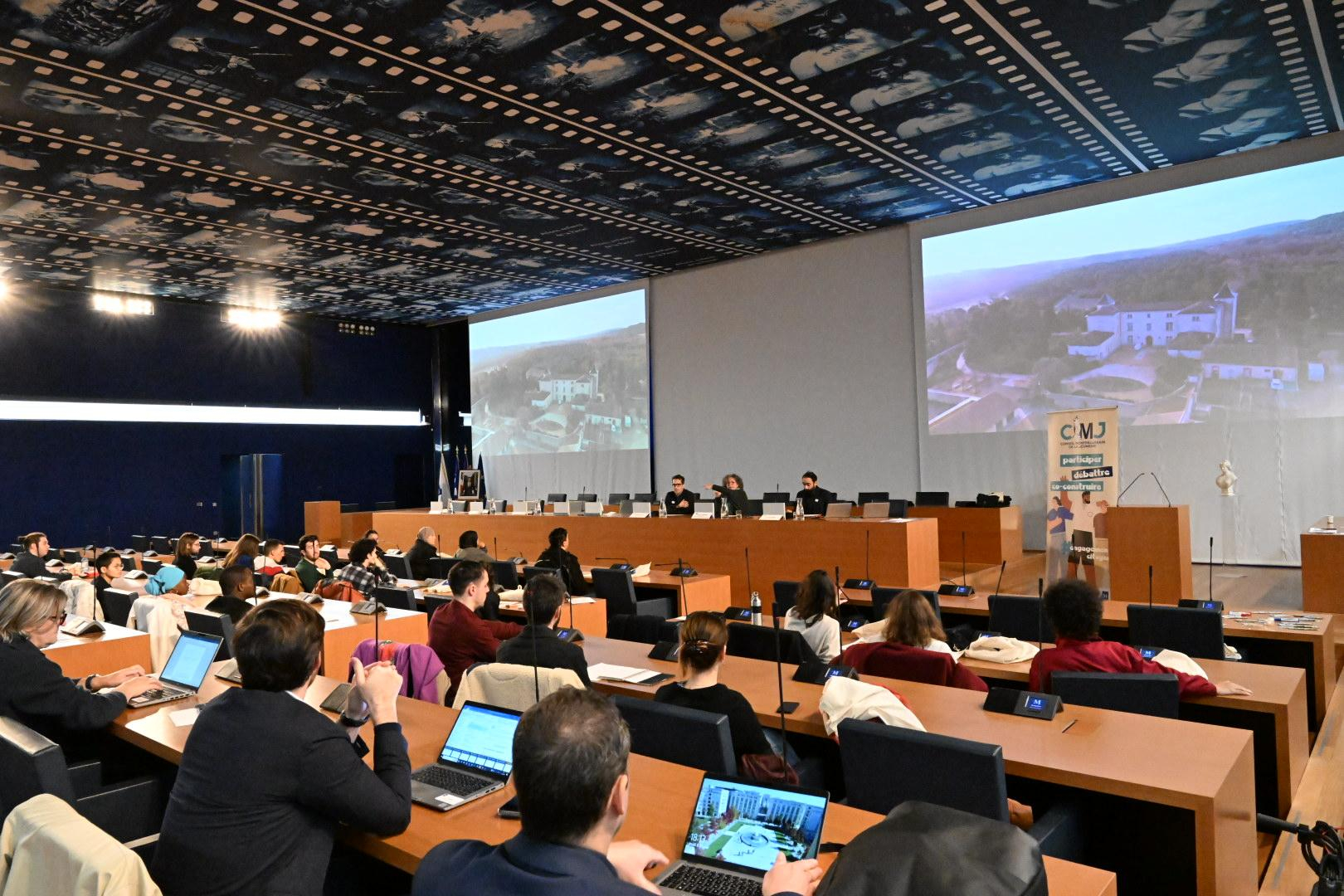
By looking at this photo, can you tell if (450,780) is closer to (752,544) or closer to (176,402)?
(752,544)

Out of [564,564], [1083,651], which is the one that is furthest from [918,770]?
[564,564]

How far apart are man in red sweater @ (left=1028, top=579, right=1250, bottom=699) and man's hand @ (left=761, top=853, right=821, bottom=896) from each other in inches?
76.5

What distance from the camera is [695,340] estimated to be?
1356cm

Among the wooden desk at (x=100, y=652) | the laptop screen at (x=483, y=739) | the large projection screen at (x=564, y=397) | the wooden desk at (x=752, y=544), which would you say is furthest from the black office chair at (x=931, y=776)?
the large projection screen at (x=564, y=397)

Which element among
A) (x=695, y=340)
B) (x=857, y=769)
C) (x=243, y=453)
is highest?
(x=695, y=340)

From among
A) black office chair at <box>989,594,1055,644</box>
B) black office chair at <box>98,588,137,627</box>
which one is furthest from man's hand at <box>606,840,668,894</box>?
black office chair at <box>98,588,137,627</box>

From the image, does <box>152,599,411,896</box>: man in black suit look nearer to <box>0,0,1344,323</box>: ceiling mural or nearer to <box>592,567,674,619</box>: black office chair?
<box>592,567,674,619</box>: black office chair

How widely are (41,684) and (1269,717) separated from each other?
4282 mm

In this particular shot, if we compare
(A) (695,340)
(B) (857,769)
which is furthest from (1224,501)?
(B) (857,769)

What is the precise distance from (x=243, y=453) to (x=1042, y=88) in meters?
13.4

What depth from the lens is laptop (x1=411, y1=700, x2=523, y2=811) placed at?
220cm

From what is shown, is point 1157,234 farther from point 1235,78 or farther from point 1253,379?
point 1235,78

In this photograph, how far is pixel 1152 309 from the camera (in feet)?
30.6

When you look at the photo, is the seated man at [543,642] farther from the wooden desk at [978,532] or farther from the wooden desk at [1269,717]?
the wooden desk at [978,532]
